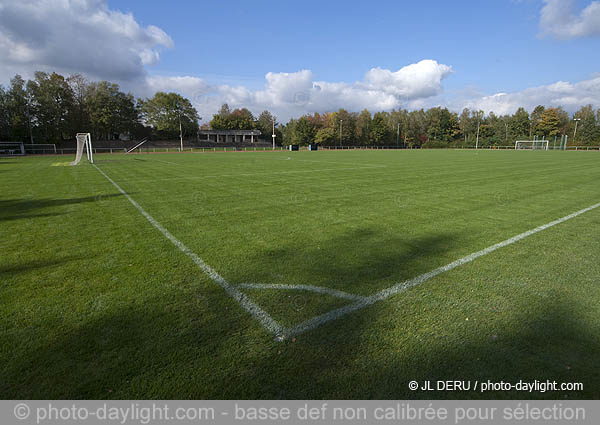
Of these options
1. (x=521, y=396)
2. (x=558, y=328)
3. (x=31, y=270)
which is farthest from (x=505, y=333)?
(x=31, y=270)

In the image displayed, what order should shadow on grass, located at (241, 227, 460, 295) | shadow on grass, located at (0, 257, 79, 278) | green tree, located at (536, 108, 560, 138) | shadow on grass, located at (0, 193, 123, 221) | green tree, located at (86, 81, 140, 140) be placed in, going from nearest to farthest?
shadow on grass, located at (241, 227, 460, 295) → shadow on grass, located at (0, 257, 79, 278) → shadow on grass, located at (0, 193, 123, 221) → green tree, located at (86, 81, 140, 140) → green tree, located at (536, 108, 560, 138)

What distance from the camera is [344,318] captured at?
9.74 feet

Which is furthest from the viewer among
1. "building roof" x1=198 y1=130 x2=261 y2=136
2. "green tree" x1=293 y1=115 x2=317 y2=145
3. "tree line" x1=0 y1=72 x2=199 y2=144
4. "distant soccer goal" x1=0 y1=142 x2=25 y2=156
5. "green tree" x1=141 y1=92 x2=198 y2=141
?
"building roof" x1=198 y1=130 x2=261 y2=136

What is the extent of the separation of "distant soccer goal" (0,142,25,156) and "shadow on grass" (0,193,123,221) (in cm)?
4872

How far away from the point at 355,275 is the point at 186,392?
7.68ft

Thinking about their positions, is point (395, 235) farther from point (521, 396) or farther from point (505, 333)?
point (521, 396)

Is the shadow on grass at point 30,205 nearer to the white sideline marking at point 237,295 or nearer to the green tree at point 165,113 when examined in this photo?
the white sideline marking at point 237,295

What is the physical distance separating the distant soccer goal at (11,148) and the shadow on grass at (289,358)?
57.5m

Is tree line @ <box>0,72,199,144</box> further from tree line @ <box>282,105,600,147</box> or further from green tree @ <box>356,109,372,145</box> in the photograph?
green tree @ <box>356,109,372,145</box>

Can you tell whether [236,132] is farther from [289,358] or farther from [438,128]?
[289,358]

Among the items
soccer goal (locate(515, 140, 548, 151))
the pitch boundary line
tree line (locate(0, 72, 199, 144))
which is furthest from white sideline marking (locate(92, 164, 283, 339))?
soccer goal (locate(515, 140, 548, 151))

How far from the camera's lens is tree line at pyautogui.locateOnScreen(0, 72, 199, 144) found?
2304 inches

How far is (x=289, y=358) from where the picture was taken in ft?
7.93

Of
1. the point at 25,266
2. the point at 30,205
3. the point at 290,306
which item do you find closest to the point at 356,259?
the point at 290,306
